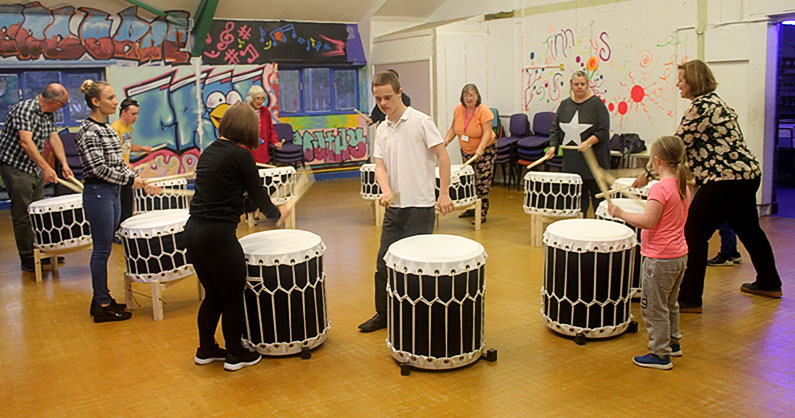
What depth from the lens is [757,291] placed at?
5.09m

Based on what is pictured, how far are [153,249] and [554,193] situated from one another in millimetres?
3754

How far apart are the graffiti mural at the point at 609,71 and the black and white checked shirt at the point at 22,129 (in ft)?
22.8

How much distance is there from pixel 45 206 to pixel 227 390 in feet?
10.2

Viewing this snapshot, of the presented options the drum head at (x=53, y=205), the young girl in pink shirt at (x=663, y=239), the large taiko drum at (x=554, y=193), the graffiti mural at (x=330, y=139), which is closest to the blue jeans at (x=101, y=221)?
the drum head at (x=53, y=205)

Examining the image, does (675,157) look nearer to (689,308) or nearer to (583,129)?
(689,308)

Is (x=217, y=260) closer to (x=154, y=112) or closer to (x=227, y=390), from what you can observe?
(x=227, y=390)

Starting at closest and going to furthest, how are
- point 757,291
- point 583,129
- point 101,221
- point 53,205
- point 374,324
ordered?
point 374,324 → point 101,221 → point 757,291 → point 53,205 → point 583,129

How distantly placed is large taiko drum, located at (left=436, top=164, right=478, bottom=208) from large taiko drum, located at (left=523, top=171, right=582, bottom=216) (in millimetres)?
763

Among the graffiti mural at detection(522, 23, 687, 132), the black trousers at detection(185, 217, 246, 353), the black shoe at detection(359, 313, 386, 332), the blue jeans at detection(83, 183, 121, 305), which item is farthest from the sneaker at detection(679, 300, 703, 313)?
the graffiti mural at detection(522, 23, 687, 132)

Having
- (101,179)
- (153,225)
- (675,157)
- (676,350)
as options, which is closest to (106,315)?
(153,225)

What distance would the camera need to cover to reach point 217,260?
3.74 metres

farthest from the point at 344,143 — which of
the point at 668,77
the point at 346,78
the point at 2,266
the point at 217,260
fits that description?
the point at 217,260

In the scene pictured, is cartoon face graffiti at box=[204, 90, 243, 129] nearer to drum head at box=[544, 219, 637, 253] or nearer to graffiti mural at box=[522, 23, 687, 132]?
graffiti mural at box=[522, 23, 687, 132]

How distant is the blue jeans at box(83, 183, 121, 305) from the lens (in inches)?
188
